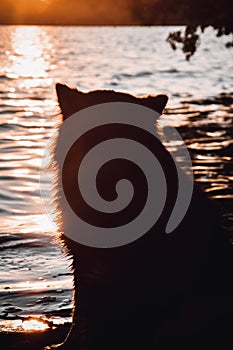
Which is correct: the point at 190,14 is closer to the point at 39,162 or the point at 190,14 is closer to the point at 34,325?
the point at 39,162

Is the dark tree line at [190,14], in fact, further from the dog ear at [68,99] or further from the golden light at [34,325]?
the dog ear at [68,99]

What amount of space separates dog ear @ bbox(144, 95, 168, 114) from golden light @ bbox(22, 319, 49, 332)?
182 cm

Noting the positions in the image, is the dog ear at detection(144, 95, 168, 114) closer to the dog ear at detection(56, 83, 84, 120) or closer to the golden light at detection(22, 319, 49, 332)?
the dog ear at detection(56, 83, 84, 120)

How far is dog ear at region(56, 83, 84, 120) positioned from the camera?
3961 mm

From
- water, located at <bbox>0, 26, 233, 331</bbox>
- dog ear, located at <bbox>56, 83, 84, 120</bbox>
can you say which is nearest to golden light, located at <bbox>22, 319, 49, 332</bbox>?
water, located at <bbox>0, 26, 233, 331</bbox>

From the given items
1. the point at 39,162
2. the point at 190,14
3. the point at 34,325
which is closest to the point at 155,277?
A: the point at 34,325

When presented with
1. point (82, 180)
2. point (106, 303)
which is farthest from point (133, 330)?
point (82, 180)

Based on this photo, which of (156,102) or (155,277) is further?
(156,102)

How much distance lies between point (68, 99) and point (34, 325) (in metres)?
1.82

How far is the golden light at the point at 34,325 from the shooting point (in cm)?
488

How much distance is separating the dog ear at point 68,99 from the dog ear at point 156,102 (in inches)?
15.0

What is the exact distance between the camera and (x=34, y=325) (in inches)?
196

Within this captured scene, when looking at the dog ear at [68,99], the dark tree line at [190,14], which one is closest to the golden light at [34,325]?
the dog ear at [68,99]

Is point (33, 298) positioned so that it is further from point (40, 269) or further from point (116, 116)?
point (116, 116)
